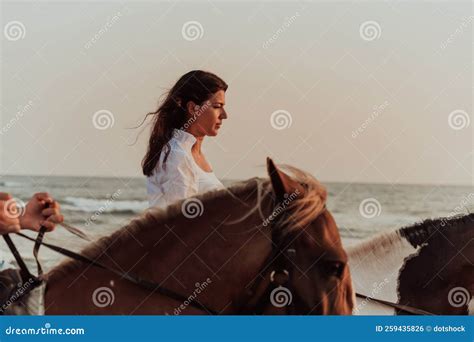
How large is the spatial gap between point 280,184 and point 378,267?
855mm

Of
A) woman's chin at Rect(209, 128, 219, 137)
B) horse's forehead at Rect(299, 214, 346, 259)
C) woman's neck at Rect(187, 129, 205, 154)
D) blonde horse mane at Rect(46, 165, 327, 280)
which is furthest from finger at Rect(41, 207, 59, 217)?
horse's forehead at Rect(299, 214, 346, 259)

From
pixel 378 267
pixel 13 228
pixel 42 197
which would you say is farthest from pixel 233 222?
pixel 13 228

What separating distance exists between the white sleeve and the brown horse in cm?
19

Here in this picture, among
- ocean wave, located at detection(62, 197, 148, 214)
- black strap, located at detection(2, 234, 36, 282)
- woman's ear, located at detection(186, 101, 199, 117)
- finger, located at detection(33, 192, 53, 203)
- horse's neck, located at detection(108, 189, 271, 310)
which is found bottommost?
black strap, located at detection(2, 234, 36, 282)

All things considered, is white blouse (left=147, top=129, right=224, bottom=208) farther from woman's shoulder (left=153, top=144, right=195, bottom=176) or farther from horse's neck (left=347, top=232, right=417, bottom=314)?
horse's neck (left=347, top=232, right=417, bottom=314)

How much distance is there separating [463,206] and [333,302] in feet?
3.47

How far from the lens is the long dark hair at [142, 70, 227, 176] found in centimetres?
354

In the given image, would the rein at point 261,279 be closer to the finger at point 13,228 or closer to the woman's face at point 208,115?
the finger at point 13,228

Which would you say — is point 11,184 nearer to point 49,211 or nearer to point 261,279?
point 49,211

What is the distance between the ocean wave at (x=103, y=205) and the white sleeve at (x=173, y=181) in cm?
9

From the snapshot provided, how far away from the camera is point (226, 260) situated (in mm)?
3186

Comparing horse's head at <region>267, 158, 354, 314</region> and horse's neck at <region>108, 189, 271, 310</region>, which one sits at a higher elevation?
horse's head at <region>267, 158, 354, 314</region>

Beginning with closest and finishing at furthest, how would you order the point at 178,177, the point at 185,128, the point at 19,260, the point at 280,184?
the point at 280,184 < the point at 19,260 < the point at 178,177 < the point at 185,128
